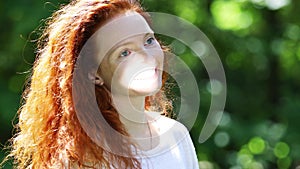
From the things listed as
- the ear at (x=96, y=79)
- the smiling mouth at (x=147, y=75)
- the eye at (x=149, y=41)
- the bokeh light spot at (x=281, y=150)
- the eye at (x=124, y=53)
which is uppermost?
the eye at (x=149, y=41)

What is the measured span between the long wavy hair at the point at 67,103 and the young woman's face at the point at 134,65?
0.12 feet

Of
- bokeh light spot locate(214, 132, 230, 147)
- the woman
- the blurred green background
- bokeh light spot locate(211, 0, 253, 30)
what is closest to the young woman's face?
the woman

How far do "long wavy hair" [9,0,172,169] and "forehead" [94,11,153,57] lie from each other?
12mm

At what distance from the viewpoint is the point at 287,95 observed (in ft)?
12.9

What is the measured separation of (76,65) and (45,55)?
0.12 meters

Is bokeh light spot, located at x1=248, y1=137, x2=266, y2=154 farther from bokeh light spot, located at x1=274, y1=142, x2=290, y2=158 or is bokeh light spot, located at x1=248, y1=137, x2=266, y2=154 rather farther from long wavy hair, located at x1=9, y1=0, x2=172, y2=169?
long wavy hair, located at x1=9, y1=0, x2=172, y2=169

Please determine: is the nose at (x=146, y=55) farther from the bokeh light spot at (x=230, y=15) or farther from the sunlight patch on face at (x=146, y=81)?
the bokeh light spot at (x=230, y=15)

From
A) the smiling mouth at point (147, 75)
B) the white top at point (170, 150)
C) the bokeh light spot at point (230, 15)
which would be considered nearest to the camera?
the smiling mouth at point (147, 75)

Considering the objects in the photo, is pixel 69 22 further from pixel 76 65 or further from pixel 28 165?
pixel 28 165

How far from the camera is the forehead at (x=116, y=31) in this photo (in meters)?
1.27

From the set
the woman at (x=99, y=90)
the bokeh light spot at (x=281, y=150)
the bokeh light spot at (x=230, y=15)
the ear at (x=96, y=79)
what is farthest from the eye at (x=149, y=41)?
the bokeh light spot at (x=230, y=15)

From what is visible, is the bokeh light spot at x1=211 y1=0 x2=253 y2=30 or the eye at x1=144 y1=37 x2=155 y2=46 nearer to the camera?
the eye at x1=144 y1=37 x2=155 y2=46

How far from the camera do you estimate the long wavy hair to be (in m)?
1.29

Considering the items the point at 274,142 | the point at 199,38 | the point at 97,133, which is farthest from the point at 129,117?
the point at 274,142
